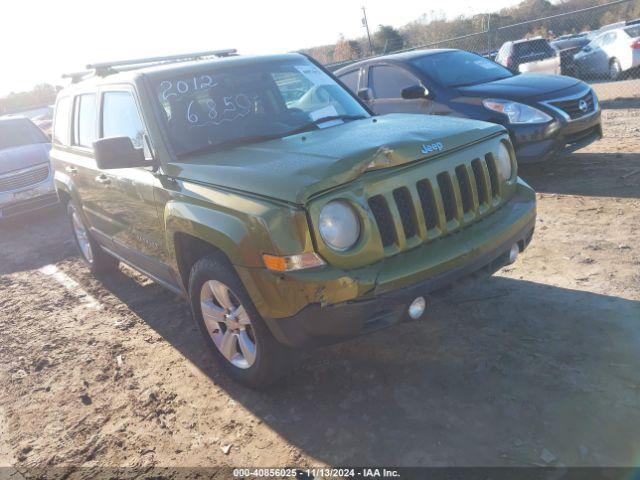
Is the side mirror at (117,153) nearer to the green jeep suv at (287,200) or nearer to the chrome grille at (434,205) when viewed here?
the green jeep suv at (287,200)

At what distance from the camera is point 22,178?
9273mm

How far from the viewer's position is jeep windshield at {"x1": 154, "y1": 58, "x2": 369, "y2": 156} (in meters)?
3.66

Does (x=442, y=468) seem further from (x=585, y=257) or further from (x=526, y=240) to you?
(x=585, y=257)

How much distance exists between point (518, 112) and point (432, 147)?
3819 millimetres

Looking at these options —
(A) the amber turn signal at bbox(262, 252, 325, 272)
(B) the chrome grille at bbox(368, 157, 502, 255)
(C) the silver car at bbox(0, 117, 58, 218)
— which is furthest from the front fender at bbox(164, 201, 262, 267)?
(C) the silver car at bbox(0, 117, 58, 218)

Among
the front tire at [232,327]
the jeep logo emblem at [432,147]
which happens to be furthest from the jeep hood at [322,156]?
the front tire at [232,327]

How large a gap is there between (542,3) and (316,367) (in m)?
46.6

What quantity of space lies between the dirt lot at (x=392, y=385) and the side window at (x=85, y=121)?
62.5 inches

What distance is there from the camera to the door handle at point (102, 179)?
438cm

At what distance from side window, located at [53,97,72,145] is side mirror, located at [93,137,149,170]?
2.23 meters

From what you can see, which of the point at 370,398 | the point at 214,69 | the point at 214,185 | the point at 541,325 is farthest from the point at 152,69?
the point at 541,325

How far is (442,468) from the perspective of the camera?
98.3 inches

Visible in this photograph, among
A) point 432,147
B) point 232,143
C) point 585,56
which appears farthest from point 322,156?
point 585,56

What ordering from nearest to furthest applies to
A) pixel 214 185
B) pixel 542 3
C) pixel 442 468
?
pixel 442 468 < pixel 214 185 < pixel 542 3
